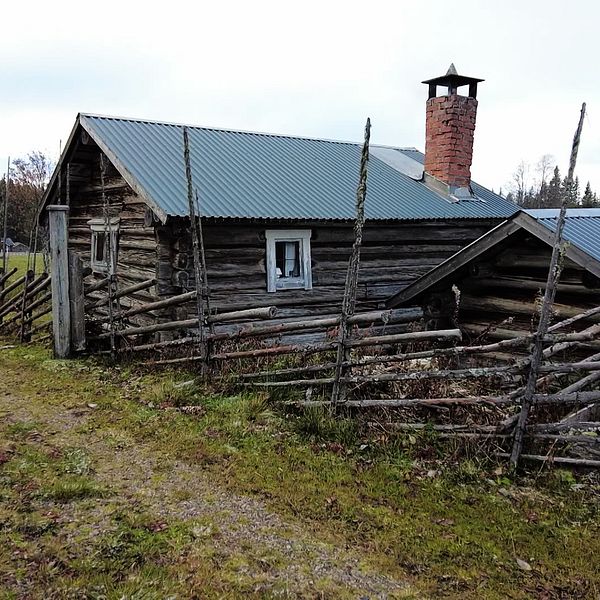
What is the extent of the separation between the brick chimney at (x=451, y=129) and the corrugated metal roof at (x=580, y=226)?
18.7ft

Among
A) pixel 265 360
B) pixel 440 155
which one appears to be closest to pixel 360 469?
pixel 265 360

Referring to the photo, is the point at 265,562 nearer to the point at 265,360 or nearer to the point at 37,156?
the point at 265,360

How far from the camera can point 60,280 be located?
970 cm

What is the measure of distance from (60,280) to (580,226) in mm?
8187

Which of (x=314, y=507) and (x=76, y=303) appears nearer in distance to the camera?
(x=314, y=507)

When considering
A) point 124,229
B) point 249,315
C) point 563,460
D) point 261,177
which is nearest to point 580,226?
point 563,460

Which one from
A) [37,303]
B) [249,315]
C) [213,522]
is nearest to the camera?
[213,522]

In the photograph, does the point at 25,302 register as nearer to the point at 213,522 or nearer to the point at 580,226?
the point at 213,522

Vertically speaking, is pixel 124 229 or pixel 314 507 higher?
pixel 124 229

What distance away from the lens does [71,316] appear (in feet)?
32.3

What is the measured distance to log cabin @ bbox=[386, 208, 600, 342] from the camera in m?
7.41

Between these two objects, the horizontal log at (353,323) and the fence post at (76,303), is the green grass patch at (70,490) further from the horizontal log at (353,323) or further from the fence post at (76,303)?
the fence post at (76,303)

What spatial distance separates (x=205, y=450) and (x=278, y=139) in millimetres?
10367

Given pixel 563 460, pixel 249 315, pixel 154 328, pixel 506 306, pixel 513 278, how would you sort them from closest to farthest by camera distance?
pixel 563 460, pixel 249 315, pixel 513 278, pixel 506 306, pixel 154 328
